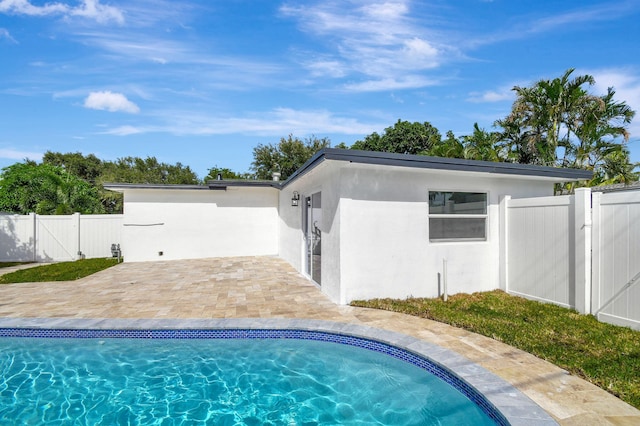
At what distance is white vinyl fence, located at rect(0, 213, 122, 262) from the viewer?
13.8 meters

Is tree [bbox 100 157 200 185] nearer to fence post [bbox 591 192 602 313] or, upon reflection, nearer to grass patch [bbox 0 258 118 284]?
grass patch [bbox 0 258 118 284]

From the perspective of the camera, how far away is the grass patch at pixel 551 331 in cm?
388

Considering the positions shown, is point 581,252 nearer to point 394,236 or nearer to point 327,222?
point 394,236

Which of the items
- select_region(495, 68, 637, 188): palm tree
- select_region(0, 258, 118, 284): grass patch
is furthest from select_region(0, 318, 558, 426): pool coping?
select_region(495, 68, 637, 188): palm tree

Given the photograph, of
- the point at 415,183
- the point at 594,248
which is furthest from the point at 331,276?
the point at 594,248

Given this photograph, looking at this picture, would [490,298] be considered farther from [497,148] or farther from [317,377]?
[497,148]

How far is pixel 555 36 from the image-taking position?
12.1 m

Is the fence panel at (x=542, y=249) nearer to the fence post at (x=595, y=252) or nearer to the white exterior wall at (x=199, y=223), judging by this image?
the fence post at (x=595, y=252)

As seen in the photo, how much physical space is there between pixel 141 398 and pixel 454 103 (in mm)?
18413

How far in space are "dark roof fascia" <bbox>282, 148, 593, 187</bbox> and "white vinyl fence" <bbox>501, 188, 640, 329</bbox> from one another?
2.76ft

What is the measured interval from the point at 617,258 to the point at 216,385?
6.64 meters

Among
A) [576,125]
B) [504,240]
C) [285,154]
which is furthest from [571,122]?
[285,154]

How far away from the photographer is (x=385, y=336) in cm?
517

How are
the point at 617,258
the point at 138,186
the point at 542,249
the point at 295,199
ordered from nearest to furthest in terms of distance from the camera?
the point at 617,258
the point at 542,249
the point at 295,199
the point at 138,186
